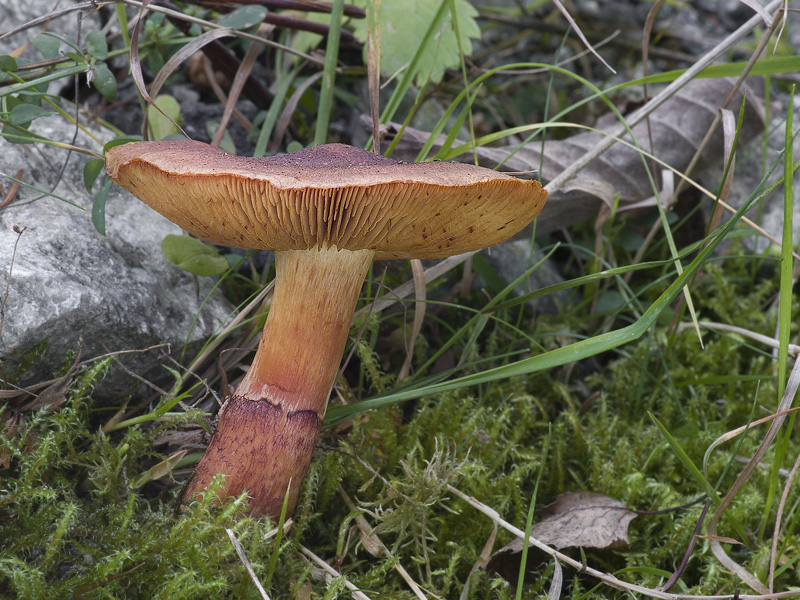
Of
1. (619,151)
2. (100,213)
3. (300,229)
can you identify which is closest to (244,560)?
(300,229)

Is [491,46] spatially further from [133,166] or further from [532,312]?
[133,166]

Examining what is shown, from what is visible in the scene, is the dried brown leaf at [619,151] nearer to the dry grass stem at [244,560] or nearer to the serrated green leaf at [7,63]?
the serrated green leaf at [7,63]

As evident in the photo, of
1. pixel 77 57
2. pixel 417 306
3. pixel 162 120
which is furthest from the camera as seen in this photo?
pixel 162 120

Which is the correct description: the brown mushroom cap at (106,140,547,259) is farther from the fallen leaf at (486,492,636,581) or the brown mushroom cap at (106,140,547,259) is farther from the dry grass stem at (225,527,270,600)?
the fallen leaf at (486,492,636,581)

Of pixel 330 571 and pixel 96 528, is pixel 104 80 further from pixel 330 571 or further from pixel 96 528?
pixel 330 571

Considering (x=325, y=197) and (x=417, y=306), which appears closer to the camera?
(x=325, y=197)

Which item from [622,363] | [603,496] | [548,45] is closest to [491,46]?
[548,45]

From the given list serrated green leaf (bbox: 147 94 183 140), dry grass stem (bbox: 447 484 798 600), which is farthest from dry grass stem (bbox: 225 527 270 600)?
serrated green leaf (bbox: 147 94 183 140)
